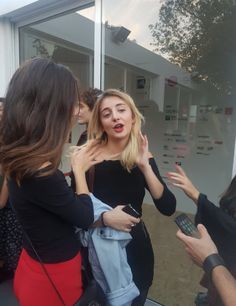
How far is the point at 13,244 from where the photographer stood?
2574 millimetres

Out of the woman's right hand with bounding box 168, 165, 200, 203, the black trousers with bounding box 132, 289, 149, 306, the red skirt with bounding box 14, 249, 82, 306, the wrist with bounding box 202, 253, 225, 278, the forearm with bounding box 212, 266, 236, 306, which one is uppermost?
the woman's right hand with bounding box 168, 165, 200, 203

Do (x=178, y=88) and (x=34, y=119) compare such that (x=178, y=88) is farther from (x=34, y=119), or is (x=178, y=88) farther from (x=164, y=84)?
(x=34, y=119)

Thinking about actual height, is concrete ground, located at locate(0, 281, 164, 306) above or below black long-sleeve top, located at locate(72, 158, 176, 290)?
below

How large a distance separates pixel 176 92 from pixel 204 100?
328 millimetres

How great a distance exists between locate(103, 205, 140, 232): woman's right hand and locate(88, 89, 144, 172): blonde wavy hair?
0.34 metres

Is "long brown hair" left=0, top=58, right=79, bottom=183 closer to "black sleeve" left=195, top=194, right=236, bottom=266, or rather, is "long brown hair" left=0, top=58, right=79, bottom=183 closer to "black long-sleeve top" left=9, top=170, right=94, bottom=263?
"black long-sleeve top" left=9, top=170, right=94, bottom=263

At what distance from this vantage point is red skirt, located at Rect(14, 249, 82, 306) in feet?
4.10

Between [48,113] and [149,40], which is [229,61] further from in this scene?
[48,113]

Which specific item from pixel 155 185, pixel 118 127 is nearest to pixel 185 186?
pixel 155 185

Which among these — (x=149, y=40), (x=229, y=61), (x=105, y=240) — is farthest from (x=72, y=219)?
(x=149, y=40)

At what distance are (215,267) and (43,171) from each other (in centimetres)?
71

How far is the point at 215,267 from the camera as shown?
102 centimetres

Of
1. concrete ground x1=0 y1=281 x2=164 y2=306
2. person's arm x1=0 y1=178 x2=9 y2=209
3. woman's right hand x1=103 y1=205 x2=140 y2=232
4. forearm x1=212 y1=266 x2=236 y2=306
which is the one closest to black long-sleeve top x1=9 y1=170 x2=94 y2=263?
woman's right hand x1=103 y1=205 x2=140 y2=232

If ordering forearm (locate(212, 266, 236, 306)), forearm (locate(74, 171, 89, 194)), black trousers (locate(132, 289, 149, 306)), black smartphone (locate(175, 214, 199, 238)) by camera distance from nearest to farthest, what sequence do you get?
forearm (locate(212, 266, 236, 306)) < black smartphone (locate(175, 214, 199, 238)) < forearm (locate(74, 171, 89, 194)) < black trousers (locate(132, 289, 149, 306))
